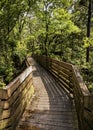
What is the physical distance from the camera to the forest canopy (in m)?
13.6

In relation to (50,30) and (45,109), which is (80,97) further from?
(50,30)

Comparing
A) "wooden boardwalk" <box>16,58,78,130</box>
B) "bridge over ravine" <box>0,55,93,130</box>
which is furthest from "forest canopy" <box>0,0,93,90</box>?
"bridge over ravine" <box>0,55,93,130</box>

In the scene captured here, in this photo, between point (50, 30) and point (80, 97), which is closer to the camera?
point (80, 97)

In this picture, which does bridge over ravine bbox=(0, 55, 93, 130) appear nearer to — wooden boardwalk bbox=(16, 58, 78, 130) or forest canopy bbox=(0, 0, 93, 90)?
wooden boardwalk bbox=(16, 58, 78, 130)

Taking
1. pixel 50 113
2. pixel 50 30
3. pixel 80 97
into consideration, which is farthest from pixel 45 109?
pixel 50 30

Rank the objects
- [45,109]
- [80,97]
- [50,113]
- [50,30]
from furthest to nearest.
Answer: [50,30] < [45,109] < [50,113] < [80,97]

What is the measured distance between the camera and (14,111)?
14.1 ft

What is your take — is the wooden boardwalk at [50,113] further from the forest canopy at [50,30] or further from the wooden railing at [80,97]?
the forest canopy at [50,30]

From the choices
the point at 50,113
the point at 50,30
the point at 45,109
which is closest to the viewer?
the point at 50,113

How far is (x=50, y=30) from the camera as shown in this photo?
17.8m

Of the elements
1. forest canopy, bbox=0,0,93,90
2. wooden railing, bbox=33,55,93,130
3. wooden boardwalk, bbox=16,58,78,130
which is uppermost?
forest canopy, bbox=0,0,93,90

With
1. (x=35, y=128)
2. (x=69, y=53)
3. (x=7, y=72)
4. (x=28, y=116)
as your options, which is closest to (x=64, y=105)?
(x=28, y=116)

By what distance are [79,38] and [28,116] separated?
1787cm

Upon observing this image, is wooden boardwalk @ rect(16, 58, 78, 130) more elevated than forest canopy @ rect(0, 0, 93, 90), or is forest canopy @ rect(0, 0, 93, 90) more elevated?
forest canopy @ rect(0, 0, 93, 90)
